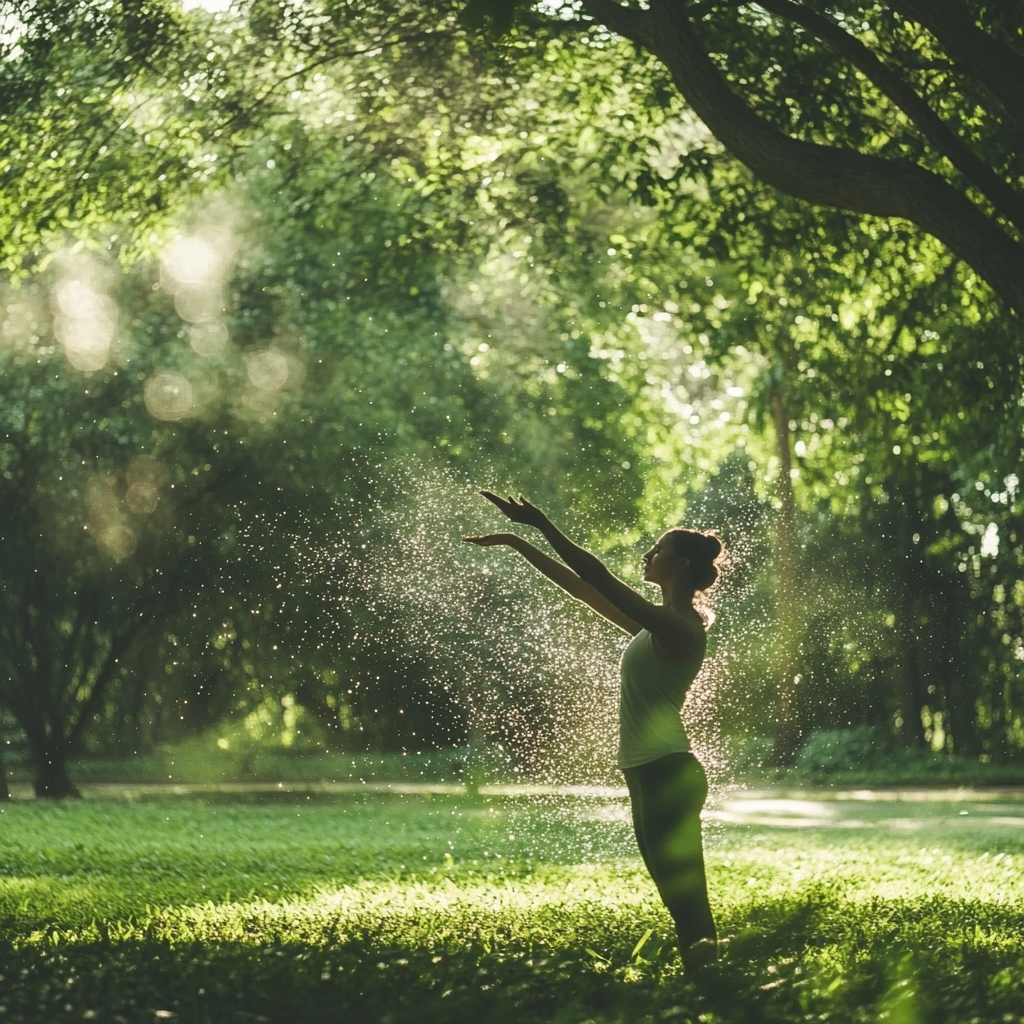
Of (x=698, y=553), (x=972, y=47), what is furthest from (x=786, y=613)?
(x=698, y=553)

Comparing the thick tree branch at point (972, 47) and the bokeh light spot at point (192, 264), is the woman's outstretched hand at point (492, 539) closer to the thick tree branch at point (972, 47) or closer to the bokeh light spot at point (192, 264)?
the thick tree branch at point (972, 47)

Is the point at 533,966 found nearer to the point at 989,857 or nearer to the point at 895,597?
the point at 989,857

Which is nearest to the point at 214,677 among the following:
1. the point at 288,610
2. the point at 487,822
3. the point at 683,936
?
the point at 288,610

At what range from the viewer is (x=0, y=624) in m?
27.5

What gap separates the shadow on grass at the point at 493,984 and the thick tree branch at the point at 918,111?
473 cm

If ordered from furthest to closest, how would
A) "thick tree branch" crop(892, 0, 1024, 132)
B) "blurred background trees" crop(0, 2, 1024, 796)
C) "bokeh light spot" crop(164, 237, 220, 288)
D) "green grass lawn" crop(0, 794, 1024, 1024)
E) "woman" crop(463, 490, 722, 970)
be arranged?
1. "bokeh light spot" crop(164, 237, 220, 288)
2. "blurred background trees" crop(0, 2, 1024, 796)
3. "thick tree branch" crop(892, 0, 1024, 132)
4. "woman" crop(463, 490, 722, 970)
5. "green grass lawn" crop(0, 794, 1024, 1024)

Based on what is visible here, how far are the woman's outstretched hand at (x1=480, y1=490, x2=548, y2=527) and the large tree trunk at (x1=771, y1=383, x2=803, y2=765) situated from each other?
24.4m

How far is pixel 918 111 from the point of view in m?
10.0

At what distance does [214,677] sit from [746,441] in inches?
507

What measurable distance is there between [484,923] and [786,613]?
2373 cm

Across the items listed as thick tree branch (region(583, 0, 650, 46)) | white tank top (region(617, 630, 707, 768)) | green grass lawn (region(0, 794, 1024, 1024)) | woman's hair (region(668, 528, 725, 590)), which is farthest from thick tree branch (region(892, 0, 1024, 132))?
green grass lawn (region(0, 794, 1024, 1024))

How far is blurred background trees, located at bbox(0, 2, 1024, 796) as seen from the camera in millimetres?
14664

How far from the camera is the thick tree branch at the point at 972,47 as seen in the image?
30.0 feet

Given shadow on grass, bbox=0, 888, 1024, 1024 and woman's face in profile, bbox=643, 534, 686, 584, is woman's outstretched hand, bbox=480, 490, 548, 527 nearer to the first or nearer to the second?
woman's face in profile, bbox=643, 534, 686, 584
